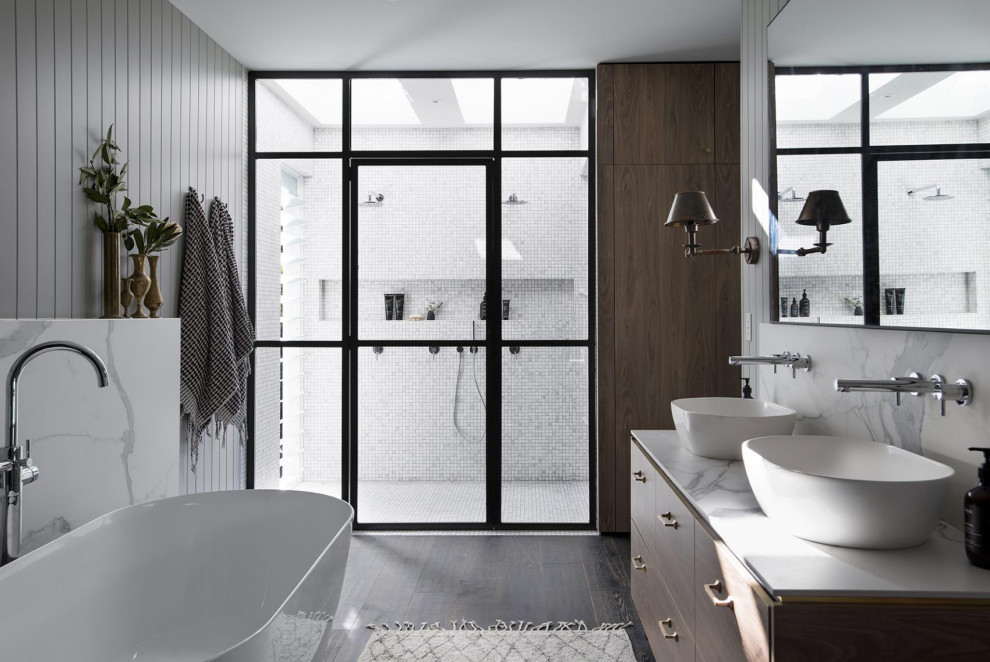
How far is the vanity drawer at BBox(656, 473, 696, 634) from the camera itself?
1.48 meters

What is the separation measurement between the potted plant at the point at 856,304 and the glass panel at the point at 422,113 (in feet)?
7.30

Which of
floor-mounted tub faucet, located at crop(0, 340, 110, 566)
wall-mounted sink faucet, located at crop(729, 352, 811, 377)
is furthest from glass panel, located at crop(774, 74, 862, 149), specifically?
floor-mounted tub faucet, located at crop(0, 340, 110, 566)

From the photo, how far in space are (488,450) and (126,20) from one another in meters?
2.59

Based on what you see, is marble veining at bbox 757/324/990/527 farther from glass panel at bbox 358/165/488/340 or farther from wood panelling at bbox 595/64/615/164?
glass panel at bbox 358/165/488/340

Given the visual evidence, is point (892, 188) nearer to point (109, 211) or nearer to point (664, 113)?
point (664, 113)

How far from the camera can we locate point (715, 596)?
4.05ft

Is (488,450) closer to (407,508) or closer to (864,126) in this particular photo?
(407,508)

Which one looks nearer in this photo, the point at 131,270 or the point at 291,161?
the point at 131,270

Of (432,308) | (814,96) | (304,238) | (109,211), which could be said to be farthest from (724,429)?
(304,238)

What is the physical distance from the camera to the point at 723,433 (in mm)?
1700

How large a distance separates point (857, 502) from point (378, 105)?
311 cm

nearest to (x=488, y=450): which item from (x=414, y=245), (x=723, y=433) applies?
(x=414, y=245)

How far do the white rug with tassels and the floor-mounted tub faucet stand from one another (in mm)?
1176

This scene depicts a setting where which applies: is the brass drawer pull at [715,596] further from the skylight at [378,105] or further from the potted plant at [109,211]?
the skylight at [378,105]
